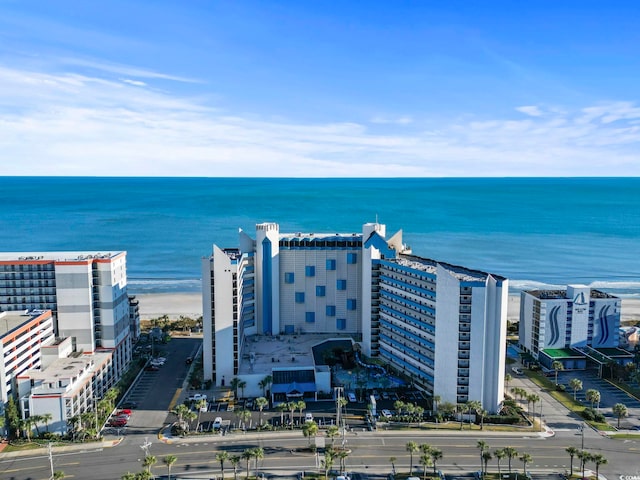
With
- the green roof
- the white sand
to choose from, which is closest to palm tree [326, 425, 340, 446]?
the green roof

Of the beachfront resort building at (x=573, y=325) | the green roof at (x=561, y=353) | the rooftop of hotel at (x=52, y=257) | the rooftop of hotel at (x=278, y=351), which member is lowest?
the green roof at (x=561, y=353)

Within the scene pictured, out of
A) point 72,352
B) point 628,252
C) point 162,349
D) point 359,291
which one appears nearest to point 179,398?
point 72,352

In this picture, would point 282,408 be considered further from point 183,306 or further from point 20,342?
point 183,306

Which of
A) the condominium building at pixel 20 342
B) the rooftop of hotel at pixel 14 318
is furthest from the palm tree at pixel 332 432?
the rooftop of hotel at pixel 14 318

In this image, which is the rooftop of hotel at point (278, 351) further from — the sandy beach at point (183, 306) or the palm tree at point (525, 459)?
the sandy beach at point (183, 306)

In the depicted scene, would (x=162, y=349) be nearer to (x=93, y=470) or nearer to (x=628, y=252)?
(x=93, y=470)

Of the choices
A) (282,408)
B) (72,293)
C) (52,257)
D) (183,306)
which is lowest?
(183,306)

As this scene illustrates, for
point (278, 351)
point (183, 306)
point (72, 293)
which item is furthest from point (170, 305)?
point (72, 293)
